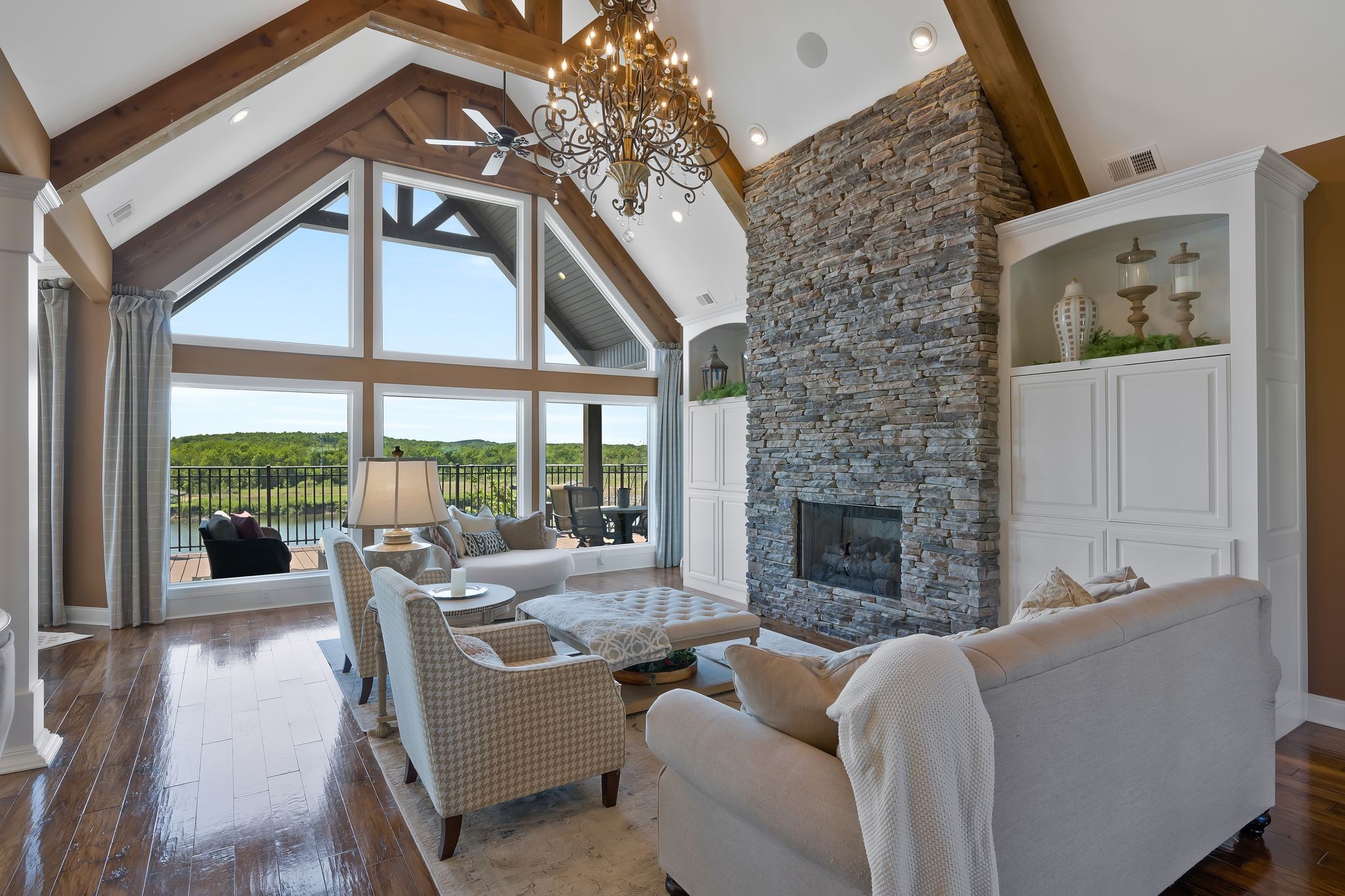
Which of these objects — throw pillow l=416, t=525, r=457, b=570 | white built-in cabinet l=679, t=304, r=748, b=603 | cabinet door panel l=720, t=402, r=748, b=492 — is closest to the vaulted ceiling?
white built-in cabinet l=679, t=304, r=748, b=603

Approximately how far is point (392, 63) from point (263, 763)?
5.70 m

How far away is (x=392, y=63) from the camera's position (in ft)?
20.4

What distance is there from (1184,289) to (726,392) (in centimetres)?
360

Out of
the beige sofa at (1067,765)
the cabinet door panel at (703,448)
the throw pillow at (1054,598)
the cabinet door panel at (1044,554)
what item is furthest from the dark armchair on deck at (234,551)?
the throw pillow at (1054,598)

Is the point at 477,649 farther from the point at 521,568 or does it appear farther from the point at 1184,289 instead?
the point at 1184,289

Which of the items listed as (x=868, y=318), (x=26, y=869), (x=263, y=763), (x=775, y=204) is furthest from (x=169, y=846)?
(x=775, y=204)

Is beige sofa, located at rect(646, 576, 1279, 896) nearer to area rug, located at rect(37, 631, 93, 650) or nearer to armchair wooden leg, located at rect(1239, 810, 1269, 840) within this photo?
armchair wooden leg, located at rect(1239, 810, 1269, 840)

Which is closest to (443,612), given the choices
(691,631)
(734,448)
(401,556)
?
(401,556)

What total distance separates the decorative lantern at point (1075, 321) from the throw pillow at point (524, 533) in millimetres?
4255

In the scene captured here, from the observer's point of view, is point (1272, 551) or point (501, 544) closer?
point (1272, 551)

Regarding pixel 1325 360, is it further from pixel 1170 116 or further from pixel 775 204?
pixel 775 204

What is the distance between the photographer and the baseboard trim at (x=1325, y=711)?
339 cm

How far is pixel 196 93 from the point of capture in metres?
3.78

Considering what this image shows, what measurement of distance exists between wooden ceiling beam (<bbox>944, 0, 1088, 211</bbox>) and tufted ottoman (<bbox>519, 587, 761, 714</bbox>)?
314cm
